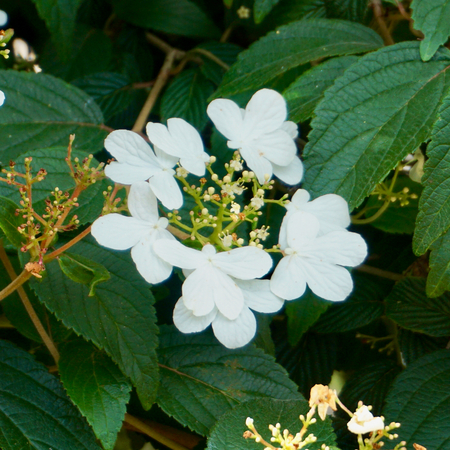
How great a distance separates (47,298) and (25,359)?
0.12 meters

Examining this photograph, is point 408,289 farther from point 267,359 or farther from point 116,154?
point 116,154

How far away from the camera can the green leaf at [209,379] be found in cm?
73

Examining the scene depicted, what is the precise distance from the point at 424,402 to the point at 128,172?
0.52 metres

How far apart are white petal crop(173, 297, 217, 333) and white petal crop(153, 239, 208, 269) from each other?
5 centimetres

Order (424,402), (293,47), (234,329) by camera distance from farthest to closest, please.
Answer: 1. (293,47)
2. (424,402)
3. (234,329)

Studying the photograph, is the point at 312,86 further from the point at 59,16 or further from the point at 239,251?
the point at 59,16

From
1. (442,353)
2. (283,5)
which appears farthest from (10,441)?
(283,5)

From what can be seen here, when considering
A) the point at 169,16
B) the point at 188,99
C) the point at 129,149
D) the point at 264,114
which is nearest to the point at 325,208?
the point at 264,114

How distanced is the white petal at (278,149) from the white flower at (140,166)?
0.12 meters

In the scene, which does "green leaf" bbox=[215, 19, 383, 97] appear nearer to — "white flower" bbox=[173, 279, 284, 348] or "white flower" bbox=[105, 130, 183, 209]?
"white flower" bbox=[105, 130, 183, 209]

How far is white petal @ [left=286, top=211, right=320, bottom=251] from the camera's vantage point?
0.62 metres

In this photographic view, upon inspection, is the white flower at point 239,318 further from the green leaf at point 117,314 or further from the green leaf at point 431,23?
the green leaf at point 431,23

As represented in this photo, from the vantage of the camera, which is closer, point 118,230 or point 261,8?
point 118,230

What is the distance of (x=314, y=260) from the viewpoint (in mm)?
634
